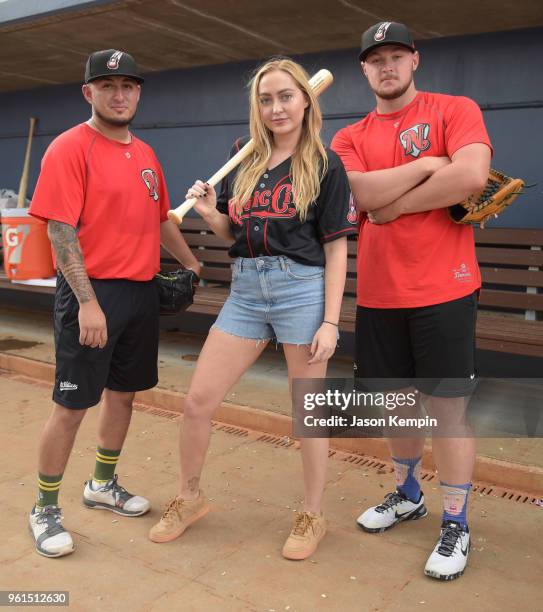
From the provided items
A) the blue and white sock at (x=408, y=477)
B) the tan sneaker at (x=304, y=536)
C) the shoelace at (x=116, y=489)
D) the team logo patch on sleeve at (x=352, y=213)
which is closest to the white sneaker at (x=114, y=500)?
the shoelace at (x=116, y=489)

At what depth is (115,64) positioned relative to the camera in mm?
2674

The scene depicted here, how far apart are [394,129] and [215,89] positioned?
391cm

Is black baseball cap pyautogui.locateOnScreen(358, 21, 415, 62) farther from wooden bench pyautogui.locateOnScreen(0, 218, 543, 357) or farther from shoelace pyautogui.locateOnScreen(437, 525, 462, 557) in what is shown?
wooden bench pyautogui.locateOnScreen(0, 218, 543, 357)

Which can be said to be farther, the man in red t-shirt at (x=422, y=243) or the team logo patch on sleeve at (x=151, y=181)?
the team logo patch on sleeve at (x=151, y=181)

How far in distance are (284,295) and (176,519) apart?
1.06m

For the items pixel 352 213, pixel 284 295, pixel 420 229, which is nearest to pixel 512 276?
pixel 420 229

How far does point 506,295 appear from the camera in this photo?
4.63 metres

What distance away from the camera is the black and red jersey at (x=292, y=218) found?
2568 mm

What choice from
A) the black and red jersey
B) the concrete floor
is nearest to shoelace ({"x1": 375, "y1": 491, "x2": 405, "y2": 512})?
the concrete floor

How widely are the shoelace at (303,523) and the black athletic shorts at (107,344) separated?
2.95 feet

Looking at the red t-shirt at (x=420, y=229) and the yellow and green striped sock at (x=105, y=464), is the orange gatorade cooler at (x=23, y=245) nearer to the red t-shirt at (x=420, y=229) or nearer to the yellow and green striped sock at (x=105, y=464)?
the yellow and green striped sock at (x=105, y=464)

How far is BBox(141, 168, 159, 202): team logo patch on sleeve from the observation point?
2883mm

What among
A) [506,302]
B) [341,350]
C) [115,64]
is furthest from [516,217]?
[115,64]

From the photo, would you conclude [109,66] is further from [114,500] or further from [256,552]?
[256,552]
